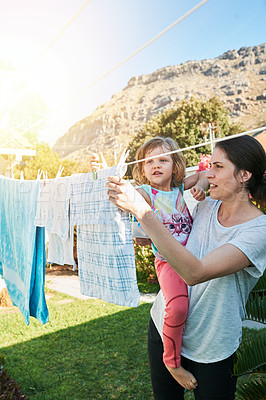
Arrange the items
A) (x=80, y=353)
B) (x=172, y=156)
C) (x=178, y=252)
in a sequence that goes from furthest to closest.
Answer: (x=80, y=353), (x=172, y=156), (x=178, y=252)

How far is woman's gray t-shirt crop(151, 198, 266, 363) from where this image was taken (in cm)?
121

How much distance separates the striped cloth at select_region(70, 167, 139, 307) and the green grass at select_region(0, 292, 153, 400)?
1842 mm

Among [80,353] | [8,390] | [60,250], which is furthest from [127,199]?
[80,353]

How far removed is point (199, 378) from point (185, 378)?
52 millimetres

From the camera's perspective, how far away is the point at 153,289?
607cm

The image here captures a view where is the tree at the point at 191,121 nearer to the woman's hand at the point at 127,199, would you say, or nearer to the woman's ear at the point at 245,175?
the woman's ear at the point at 245,175

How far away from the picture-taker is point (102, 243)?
158 centimetres

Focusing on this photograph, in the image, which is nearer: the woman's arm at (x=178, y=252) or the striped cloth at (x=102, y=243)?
the woman's arm at (x=178, y=252)

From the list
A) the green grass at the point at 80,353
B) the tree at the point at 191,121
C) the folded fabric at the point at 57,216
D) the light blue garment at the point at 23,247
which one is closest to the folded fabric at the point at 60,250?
the folded fabric at the point at 57,216

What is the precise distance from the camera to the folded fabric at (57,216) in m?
1.90

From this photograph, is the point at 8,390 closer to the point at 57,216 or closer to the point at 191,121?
the point at 57,216

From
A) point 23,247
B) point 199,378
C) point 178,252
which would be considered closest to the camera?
point 178,252

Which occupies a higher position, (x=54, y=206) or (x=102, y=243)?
(x=54, y=206)

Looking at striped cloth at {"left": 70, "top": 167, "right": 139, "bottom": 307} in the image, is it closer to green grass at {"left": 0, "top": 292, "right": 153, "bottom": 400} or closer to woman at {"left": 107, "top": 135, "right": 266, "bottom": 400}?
woman at {"left": 107, "top": 135, "right": 266, "bottom": 400}
